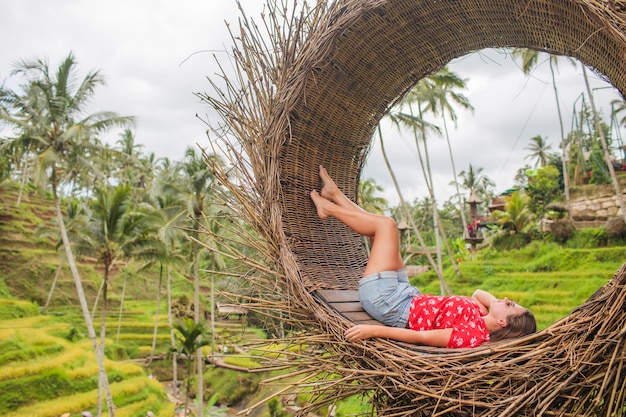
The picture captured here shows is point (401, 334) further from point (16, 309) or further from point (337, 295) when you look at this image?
point (16, 309)

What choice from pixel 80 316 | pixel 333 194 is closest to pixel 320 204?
pixel 333 194

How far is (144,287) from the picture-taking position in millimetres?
32125

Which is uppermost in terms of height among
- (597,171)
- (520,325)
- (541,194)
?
(597,171)

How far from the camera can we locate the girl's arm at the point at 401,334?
→ 178cm

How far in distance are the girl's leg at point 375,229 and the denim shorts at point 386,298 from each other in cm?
5

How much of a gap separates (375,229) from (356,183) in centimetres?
52

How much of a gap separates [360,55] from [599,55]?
3.20 feet

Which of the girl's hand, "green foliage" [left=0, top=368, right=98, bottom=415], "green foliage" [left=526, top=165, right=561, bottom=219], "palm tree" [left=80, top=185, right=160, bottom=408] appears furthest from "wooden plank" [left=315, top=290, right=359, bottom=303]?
"green foliage" [left=526, top=165, right=561, bottom=219]

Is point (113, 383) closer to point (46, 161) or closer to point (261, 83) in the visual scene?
point (46, 161)

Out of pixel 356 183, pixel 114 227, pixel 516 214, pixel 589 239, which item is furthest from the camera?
pixel 516 214

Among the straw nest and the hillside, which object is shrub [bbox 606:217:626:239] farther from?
the hillside

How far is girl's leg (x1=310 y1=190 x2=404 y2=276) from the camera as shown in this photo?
2219 mm

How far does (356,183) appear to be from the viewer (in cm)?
276

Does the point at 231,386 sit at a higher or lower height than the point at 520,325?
lower
